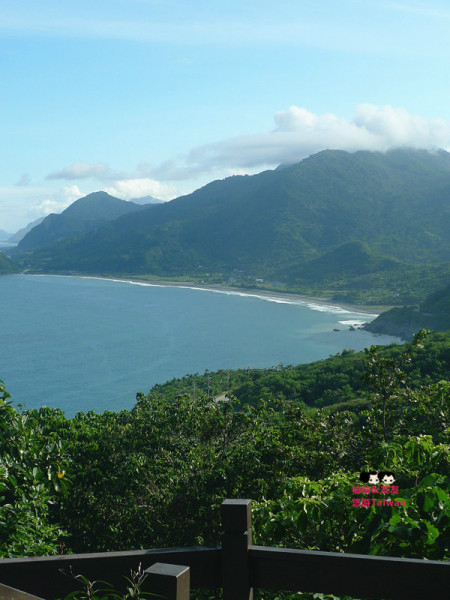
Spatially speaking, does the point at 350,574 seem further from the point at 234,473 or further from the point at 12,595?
the point at 234,473

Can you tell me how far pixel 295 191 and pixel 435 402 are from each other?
191838mm

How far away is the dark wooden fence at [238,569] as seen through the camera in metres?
1.79

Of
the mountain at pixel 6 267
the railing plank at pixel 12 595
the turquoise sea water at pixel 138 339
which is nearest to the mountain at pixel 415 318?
the turquoise sea water at pixel 138 339

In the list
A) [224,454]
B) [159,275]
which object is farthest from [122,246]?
[224,454]

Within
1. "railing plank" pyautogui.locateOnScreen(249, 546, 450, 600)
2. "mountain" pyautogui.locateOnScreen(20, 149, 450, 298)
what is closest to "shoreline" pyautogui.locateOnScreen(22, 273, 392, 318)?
"mountain" pyautogui.locateOnScreen(20, 149, 450, 298)

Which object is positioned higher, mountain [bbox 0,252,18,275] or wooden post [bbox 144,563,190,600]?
mountain [bbox 0,252,18,275]

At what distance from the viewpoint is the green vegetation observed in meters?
2.58

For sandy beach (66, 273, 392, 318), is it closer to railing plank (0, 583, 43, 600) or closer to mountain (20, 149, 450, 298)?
mountain (20, 149, 450, 298)

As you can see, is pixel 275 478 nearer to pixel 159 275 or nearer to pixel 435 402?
pixel 435 402

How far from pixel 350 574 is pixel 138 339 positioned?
74.5m

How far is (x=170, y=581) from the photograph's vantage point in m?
1.47

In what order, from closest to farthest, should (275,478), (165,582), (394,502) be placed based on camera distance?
(165,582) < (394,502) < (275,478)

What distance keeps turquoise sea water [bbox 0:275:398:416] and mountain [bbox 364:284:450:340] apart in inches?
105

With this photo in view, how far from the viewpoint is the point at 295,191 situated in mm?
194500
